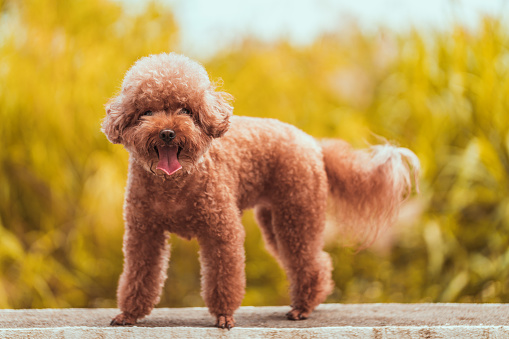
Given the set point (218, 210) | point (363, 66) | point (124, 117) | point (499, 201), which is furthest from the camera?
point (363, 66)

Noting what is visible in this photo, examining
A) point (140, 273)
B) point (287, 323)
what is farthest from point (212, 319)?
point (140, 273)

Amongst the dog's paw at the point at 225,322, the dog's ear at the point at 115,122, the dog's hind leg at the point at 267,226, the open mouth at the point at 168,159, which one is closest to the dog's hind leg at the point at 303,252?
the dog's hind leg at the point at 267,226

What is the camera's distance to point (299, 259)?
264 cm

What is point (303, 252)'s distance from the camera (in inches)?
104

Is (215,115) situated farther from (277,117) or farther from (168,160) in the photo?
(277,117)

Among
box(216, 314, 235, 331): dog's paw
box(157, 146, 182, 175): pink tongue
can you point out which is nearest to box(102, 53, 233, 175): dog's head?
box(157, 146, 182, 175): pink tongue

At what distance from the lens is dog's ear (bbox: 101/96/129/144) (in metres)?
2.09

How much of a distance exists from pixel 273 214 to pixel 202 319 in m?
0.54

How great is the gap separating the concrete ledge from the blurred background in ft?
2.64

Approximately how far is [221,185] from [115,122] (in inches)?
18.5

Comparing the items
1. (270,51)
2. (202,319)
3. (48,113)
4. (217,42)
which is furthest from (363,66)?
(202,319)

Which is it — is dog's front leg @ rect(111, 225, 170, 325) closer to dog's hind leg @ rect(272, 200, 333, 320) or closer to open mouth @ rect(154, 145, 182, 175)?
open mouth @ rect(154, 145, 182, 175)

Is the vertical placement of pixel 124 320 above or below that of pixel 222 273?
below

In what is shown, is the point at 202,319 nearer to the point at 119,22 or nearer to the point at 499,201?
the point at 499,201
